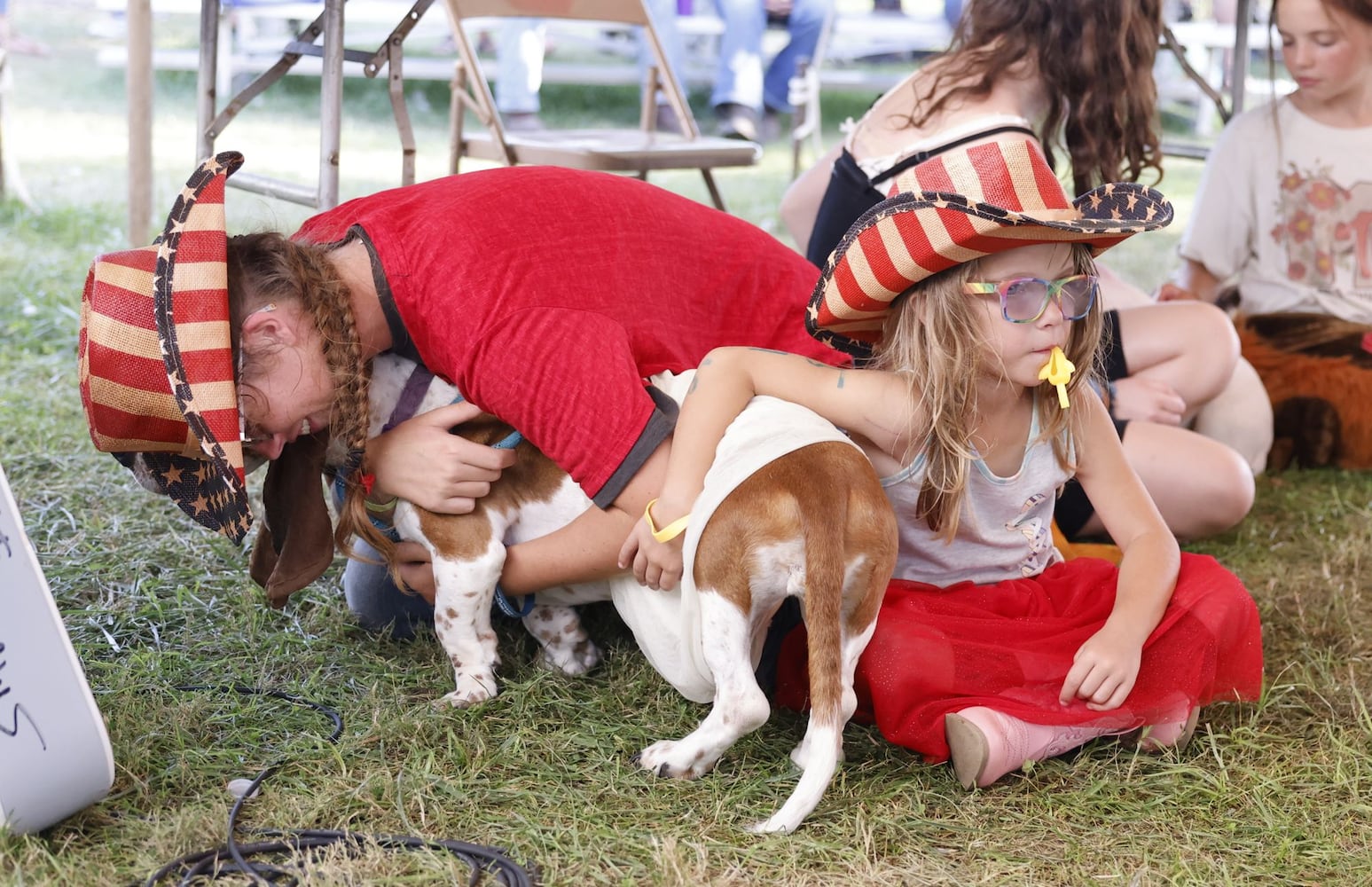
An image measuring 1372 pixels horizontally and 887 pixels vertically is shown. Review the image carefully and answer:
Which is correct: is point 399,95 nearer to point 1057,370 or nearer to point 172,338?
point 172,338

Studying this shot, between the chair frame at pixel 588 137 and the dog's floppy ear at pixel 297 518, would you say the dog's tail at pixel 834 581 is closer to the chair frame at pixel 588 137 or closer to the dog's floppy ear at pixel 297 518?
the dog's floppy ear at pixel 297 518

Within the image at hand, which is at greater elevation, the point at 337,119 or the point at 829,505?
the point at 337,119

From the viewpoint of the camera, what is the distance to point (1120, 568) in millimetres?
2062

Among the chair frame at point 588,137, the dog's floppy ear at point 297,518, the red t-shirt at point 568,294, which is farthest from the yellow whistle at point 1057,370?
the chair frame at point 588,137

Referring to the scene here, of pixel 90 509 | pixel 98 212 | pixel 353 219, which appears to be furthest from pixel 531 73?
pixel 353 219

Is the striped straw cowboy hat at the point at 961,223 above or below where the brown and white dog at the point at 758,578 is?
above

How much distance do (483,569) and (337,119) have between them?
1.44 m

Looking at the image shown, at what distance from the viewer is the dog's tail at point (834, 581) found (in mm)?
1719

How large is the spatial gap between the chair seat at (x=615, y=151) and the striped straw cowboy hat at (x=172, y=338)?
2.16 metres

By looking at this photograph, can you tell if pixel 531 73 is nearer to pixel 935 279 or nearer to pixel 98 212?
pixel 98 212

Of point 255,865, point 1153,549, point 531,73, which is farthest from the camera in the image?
point 531,73

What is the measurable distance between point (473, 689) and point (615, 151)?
88.4 inches

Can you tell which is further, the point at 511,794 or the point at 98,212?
the point at 98,212

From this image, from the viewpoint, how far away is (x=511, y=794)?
72.9 inches
